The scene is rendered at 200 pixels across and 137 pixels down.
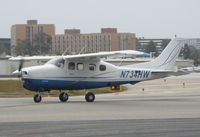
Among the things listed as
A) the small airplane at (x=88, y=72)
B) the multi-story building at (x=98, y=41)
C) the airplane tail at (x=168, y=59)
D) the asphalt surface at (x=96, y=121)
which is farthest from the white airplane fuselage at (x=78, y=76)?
the multi-story building at (x=98, y=41)

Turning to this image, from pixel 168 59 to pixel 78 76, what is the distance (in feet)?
19.8

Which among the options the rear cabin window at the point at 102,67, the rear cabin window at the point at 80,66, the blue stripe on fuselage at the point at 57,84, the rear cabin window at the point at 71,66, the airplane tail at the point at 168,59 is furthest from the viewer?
the airplane tail at the point at 168,59

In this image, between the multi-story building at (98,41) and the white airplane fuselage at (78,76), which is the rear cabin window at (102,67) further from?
the multi-story building at (98,41)

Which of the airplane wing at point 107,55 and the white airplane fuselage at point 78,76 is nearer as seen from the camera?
the airplane wing at point 107,55

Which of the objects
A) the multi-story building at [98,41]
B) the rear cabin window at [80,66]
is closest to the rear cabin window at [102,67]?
the rear cabin window at [80,66]

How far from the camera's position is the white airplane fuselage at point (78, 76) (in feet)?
74.3

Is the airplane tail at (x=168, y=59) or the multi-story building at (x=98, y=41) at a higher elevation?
the multi-story building at (x=98, y=41)

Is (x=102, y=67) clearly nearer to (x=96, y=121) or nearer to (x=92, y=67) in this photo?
(x=92, y=67)

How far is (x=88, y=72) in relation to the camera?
24234 mm

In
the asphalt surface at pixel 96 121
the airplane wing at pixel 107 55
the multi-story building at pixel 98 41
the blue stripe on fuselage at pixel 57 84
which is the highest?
the multi-story building at pixel 98 41

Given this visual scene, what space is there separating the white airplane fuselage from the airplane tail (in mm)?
544

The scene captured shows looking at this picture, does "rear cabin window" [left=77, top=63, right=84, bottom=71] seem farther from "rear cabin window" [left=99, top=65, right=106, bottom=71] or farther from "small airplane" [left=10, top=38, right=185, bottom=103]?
"rear cabin window" [left=99, top=65, right=106, bottom=71]

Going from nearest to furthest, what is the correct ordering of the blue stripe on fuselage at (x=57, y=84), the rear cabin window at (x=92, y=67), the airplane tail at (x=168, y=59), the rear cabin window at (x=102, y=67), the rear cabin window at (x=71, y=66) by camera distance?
the blue stripe on fuselage at (x=57, y=84), the rear cabin window at (x=71, y=66), the rear cabin window at (x=92, y=67), the rear cabin window at (x=102, y=67), the airplane tail at (x=168, y=59)

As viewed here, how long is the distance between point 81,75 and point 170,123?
33.0 feet
